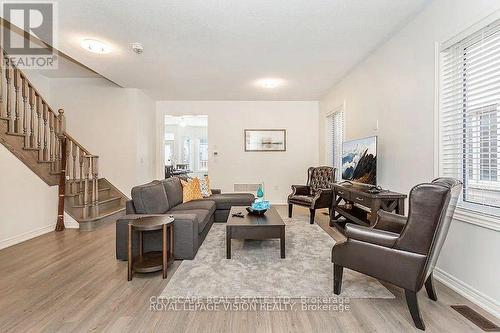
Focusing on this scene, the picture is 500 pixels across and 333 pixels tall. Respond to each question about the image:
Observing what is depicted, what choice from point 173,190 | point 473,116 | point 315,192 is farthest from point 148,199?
point 473,116

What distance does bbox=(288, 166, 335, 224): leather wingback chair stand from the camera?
4.60 m

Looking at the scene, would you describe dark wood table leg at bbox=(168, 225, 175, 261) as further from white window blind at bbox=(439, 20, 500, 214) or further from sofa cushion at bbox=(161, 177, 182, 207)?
white window blind at bbox=(439, 20, 500, 214)

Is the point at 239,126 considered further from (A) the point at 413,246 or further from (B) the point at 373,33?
(A) the point at 413,246

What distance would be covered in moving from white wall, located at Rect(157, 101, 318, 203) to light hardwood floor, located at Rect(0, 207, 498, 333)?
13.8ft

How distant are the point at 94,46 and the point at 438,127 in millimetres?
4252

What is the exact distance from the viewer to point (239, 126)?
268 inches

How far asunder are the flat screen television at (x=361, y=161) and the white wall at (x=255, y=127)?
2.67 m

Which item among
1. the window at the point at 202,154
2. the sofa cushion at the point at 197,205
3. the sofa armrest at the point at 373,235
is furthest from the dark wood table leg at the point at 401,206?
the window at the point at 202,154

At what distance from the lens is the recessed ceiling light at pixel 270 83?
505 centimetres

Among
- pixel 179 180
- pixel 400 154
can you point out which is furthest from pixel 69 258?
pixel 400 154

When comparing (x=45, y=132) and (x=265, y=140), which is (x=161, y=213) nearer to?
(x=45, y=132)

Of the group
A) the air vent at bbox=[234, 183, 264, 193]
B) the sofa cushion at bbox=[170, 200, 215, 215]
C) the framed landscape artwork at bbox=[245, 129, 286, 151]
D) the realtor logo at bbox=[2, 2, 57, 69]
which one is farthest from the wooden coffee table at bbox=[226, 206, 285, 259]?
the framed landscape artwork at bbox=[245, 129, 286, 151]

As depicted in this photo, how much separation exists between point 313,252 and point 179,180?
2618mm

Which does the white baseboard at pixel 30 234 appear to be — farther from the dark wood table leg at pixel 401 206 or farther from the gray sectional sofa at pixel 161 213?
the dark wood table leg at pixel 401 206
